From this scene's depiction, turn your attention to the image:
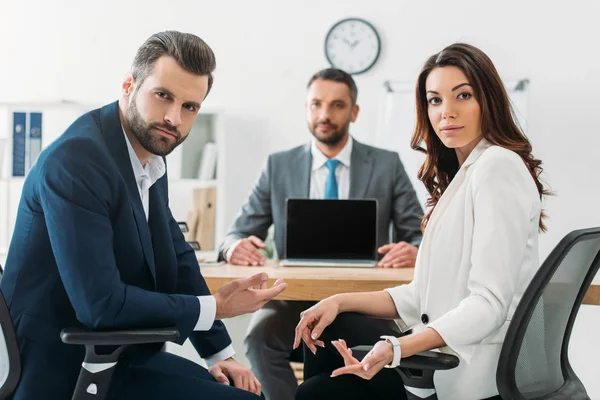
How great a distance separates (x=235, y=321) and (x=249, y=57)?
175 cm

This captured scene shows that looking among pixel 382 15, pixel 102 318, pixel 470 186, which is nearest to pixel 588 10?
pixel 382 15

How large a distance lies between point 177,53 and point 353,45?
301cm

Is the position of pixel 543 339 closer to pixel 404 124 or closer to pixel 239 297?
pixel 239 297

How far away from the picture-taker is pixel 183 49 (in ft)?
5.76

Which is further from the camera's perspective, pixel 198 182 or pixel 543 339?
pixel 198 182

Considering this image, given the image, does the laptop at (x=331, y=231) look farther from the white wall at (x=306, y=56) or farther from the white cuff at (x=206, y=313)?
the white wall at (x=306, y=56)

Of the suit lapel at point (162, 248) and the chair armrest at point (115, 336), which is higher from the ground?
the suit lapel at point (162, 248)

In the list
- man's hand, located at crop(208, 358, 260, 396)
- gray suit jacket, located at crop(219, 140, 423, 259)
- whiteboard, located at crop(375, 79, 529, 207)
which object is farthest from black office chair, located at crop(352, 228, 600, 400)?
whiteboard, located at crop(375, 79, 529, 207)

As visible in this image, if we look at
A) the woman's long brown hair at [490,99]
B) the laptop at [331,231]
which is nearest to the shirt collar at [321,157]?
the laptop at [331,231]

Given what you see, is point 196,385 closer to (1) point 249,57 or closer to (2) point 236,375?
(2) point 236,375

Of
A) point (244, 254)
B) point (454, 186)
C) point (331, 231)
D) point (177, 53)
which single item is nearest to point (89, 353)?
point (177, 53)

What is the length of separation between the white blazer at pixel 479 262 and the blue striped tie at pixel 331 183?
1.76 metres

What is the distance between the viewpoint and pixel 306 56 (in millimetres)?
4699

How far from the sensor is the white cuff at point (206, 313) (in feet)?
5.35
